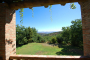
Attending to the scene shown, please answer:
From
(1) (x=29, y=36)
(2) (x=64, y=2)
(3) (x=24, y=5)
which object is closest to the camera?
(2) (x=64, y=2)

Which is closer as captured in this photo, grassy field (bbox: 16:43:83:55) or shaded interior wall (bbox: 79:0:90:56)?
shaded interior wall (bbox: 79:0:90:56)

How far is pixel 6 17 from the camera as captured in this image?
1.84 meters

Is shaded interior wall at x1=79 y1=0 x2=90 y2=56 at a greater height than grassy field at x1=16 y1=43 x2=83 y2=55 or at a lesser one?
greater

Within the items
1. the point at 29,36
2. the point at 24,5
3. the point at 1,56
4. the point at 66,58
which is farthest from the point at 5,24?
the point at 29,36

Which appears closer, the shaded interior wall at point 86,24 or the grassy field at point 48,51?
the shaded interior wall at point 86,24

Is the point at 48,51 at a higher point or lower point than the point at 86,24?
lower

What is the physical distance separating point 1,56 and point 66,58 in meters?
2.73

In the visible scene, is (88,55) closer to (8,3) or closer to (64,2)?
(64,2)

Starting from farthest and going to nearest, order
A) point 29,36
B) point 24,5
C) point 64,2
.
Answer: point 29,36
point 24,5
point 64,2

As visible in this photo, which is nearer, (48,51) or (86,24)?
(86,24)

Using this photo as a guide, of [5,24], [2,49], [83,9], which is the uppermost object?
[83,9]

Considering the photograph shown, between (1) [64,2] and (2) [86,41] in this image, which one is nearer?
(1) [64,2]

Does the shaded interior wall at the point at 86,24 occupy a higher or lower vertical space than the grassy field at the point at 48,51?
higher

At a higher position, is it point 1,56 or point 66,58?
point 1,56
